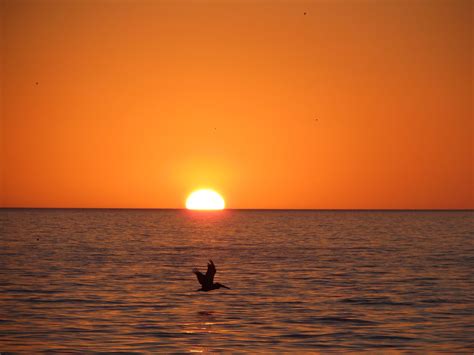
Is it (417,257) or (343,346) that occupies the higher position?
(417,257)

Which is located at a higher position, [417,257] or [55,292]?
[417,257]

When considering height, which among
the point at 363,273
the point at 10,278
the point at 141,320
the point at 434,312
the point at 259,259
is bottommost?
the point at 141,320

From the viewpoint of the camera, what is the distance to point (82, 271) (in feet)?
166

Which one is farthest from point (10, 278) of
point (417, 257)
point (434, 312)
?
point (417, 257)

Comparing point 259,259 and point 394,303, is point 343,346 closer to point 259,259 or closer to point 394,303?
point 394,303

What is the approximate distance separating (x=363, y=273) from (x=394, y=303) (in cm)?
1456

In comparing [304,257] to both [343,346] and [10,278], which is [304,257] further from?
[343,346]

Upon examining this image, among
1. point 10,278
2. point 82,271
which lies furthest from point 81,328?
point 82,271

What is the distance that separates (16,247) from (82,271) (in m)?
28.8

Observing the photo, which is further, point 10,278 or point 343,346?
point 10,278

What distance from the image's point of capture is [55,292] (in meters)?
39.1

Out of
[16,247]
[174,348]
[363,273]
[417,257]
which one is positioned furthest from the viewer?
[16,247]

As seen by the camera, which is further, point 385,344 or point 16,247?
point 16,247

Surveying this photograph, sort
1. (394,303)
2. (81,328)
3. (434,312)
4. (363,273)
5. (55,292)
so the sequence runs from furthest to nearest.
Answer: (363,273), (55,292), (394,303), (434,312), (81,328)
